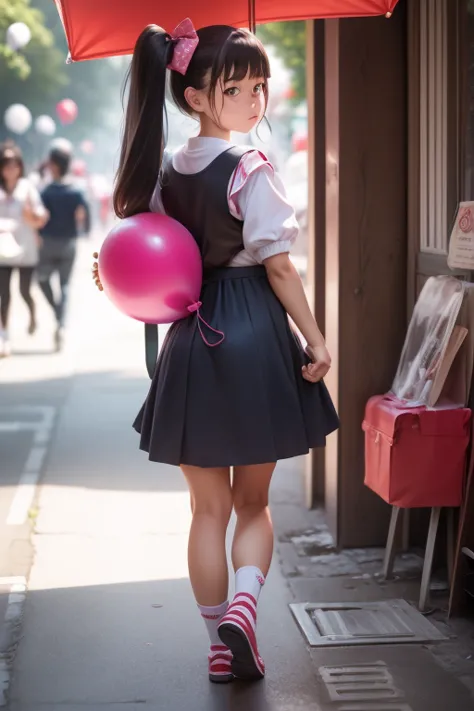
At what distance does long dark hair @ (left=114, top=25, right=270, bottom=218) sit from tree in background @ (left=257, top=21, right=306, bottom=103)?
24100 millimetres

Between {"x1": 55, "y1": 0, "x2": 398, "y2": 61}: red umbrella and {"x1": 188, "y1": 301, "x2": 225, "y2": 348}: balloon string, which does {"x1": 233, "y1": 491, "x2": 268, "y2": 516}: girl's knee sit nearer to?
{"x1": 188, "y1": 301, "x2": 225, "y2": 348}: balloon string

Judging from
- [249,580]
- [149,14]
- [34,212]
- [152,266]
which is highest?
[149,14]

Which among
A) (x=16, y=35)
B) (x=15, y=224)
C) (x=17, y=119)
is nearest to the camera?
(x=15, y=224)

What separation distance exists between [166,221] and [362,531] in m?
2.29

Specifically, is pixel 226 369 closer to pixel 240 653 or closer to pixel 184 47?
pixel 240 653

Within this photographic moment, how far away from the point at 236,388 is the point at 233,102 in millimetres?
941

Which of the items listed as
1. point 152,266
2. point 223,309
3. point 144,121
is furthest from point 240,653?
point 144,121

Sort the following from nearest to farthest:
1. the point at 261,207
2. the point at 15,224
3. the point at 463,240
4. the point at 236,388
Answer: the point at 261,207 < the point at 236,388 < the point at 463,240 < the point at 15,224

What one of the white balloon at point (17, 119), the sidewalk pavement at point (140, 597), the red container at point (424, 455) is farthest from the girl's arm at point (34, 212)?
the red container at point (424, 455)

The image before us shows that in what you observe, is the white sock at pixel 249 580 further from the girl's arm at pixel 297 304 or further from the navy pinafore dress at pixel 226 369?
the girl's arm at pixel 297 304

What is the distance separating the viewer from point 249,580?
12.0 ft

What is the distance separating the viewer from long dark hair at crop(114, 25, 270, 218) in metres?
3.53

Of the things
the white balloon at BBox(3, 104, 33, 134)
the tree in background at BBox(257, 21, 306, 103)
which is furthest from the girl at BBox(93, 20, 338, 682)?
the tree in background at BBox(257, 21, 306, 103)

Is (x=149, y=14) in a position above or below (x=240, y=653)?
above
